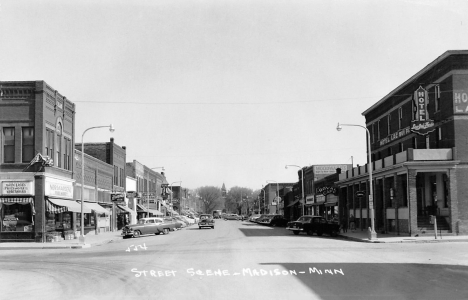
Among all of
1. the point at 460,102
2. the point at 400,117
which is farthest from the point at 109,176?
the point at 460,102

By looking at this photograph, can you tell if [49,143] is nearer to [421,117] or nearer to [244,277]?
[421,117]

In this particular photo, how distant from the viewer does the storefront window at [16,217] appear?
3525 cm

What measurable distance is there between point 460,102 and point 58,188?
2926cm

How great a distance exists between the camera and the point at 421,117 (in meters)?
35.6

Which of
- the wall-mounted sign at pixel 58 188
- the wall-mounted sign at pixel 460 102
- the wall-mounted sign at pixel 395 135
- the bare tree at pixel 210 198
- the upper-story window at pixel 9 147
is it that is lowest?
the bare tree at pixel 210 198

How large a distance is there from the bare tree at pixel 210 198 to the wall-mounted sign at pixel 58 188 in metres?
152

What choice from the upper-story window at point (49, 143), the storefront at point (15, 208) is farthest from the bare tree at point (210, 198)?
the storefront at point (15, 208)

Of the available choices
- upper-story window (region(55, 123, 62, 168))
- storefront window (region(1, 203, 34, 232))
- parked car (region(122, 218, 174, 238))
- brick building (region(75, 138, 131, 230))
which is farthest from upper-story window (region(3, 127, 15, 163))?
brick building (region(75, 138, 131, 230))

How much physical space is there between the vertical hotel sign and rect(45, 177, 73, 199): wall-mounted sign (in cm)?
2584

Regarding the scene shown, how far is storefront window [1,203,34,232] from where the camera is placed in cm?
3525

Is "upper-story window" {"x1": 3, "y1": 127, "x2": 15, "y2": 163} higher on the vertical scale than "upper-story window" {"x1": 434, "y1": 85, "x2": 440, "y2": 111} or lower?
lower

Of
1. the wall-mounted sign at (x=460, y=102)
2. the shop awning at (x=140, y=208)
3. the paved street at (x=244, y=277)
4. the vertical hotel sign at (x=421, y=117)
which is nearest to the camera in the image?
the paved street at (x=244, y=277)

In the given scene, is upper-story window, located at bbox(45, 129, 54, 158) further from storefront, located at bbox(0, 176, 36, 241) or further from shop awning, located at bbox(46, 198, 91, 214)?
shop awning, located at bbox(46, 198, 91, 214)

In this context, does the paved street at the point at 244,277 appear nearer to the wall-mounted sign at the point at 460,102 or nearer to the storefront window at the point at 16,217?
the storefront window at the point at 16,217
